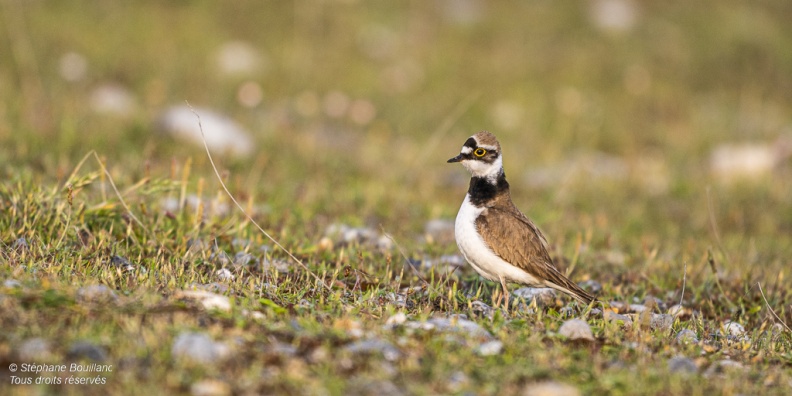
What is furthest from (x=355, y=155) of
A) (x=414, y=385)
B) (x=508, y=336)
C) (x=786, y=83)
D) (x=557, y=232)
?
(x=786, y=83)

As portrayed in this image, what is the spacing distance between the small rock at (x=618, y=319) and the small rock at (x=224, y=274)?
8.29ft

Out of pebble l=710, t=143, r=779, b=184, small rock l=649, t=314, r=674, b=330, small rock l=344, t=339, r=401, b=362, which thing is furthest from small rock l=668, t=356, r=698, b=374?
pebble l=710, t=143, r=779, b=184

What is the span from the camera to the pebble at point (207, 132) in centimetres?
1055

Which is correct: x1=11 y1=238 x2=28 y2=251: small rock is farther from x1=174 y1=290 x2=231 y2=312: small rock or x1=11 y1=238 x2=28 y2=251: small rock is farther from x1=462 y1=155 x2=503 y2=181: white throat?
x1=462 y1=155 x2=503 y2=181: white throat

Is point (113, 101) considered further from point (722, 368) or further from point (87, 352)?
point (722, 368)

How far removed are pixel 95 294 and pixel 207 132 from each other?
6.92 m

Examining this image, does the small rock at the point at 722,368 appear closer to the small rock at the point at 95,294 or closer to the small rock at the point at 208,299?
the small rock at the point at 208,299

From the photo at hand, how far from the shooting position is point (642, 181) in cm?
1228

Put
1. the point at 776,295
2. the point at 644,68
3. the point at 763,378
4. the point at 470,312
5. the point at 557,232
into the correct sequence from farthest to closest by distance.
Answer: the point at 644,68
the point at 557,232
the point at 776,295
the point at 470,312
the point at 763,378

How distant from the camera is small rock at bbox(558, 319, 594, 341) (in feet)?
15.0

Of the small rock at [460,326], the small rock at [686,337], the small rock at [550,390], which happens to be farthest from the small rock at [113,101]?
the small rock at [550,390]

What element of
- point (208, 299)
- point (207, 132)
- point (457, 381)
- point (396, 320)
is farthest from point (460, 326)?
point (207, 132)

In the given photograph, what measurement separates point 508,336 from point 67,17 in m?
14.8

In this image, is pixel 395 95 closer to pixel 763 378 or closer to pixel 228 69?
pixel 228 69
